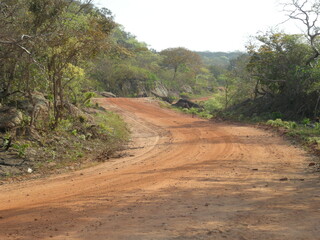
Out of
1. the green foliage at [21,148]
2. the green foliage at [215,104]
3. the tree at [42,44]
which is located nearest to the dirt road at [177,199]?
the green foliage at [21,148]

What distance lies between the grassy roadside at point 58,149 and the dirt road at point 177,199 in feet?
2.62

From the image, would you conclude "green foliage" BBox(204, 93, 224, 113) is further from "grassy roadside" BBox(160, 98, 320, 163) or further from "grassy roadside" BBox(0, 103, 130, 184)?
"grassy roadside" BBox(0, 103, 130, 184)

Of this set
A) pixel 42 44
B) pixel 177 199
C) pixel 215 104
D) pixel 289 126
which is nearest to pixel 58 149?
pixel 42 44

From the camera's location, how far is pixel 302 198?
5.58 m

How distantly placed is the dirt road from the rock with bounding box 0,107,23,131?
312 cm

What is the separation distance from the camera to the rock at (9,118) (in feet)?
33.3

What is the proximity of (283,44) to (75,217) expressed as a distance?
20134 millimetres

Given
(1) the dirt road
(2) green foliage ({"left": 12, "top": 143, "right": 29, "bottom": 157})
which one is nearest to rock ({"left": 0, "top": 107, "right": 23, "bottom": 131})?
(2) green foliage ({"left": 12, "top": 143, "right": 29, "bottom": 157})

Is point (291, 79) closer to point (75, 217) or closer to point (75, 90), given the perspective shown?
point (75, 90)

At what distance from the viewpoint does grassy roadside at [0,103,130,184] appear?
8797mm

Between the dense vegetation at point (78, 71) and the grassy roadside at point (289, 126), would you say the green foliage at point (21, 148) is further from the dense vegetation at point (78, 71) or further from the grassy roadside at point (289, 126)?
the grassy roadside at point (289, 126)

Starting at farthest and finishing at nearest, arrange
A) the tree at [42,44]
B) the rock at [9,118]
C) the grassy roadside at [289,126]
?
the grassy roadside at [289,126] < the tree at [42,44] < the rock at [9,118]

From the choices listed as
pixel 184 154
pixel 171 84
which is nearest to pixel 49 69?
pixel 184 154

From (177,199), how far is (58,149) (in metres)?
5.93
